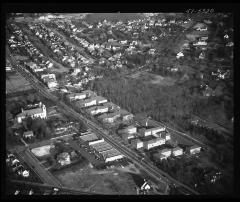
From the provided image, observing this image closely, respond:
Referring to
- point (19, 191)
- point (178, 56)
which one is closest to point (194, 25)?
point (178, 56)

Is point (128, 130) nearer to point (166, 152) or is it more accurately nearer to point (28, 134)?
point (166, 152)

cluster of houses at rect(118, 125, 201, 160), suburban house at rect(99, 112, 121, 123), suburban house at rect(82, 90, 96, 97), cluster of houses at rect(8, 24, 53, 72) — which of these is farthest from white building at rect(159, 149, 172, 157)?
cluster of houses at rect(8, 24, 53, 72)

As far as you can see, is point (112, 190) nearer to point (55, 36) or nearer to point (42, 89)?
point (42, 89)

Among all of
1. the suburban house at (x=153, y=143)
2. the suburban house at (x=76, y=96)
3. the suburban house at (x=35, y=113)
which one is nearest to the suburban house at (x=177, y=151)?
the suburban house at (x=153, y=143)

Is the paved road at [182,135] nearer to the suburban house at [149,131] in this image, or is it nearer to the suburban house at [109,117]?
the suburban house at [149,131]

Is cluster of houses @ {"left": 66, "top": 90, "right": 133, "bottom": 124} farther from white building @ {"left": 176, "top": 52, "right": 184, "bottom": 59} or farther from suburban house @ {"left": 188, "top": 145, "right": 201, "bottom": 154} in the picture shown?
white building @ {"left": 176, "top": 52, "right": 184, "bottom": 59}
